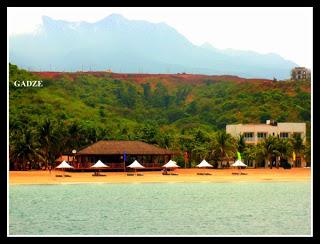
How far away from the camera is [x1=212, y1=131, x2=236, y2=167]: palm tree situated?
158 feet

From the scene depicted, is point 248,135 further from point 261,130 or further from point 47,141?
point 47,141

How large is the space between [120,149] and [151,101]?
35798 mm

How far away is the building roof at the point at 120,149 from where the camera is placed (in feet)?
143

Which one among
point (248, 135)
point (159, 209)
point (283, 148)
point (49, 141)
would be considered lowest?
point (159, 209)

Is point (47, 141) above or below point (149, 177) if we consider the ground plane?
above

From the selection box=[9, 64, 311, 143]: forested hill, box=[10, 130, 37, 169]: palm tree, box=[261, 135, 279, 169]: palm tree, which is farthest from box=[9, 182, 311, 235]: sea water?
box=[9, 64, 311, 143]: forested hill

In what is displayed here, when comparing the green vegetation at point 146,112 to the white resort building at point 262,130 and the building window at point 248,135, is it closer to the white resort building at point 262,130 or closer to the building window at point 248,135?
the white resort building at point 262,130

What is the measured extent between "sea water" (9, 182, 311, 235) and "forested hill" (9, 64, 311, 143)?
19.0 m

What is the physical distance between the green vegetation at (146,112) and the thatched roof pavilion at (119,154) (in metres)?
3.17

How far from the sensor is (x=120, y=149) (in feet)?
145

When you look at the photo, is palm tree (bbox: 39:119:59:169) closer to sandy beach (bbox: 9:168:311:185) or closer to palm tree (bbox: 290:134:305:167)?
sandy beach (bbox: 9:168:311:185)

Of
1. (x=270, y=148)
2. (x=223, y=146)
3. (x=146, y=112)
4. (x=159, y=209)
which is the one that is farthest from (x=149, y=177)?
(x=146, y=112)

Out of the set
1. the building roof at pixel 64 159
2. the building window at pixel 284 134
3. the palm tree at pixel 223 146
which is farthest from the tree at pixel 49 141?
the building window at pixel 284 134
